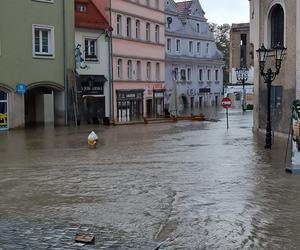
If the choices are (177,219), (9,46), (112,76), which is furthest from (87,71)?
(177,219)

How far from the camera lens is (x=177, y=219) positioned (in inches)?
369

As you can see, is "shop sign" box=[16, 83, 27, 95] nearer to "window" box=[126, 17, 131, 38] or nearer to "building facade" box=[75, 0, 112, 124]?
"building facade" box=[75, 0, 112, 124]

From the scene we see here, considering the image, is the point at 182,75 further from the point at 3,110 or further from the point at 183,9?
the point at 3,110

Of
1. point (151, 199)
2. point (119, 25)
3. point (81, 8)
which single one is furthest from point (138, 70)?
point (151, 199)

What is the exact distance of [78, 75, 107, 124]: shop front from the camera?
40219 mm

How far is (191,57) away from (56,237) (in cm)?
6084

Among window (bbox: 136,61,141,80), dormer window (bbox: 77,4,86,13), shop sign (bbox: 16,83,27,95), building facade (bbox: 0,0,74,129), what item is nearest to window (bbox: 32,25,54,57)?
building facade (bbox: 0,0,74,129)

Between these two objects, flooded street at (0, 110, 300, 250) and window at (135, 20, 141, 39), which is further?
window at (135, 20, 141, 39)

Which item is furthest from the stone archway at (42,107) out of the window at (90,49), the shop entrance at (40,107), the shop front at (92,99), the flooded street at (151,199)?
the flooded street at (151,199)

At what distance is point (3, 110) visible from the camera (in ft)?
113

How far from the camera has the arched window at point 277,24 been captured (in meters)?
26.7

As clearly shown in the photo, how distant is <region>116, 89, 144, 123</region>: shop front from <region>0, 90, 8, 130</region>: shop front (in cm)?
1149

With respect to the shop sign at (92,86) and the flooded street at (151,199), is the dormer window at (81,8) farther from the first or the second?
the flooded street at (151,199)

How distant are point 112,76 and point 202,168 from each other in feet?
95.7
